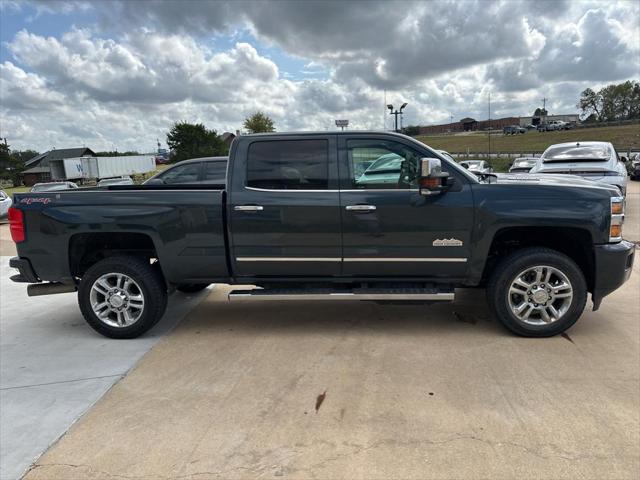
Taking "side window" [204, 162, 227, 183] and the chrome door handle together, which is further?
"side window" [204, 162, 227, 183]

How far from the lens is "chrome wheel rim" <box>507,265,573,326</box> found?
14.3 ft

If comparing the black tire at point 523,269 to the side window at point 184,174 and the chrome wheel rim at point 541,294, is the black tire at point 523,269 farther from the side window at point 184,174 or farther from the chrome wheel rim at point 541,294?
the side window at point 184,174

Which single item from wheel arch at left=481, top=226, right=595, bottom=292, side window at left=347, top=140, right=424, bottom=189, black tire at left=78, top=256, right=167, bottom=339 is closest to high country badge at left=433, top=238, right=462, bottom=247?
wheel arch at left=481, top=226, right=595, bottom=292

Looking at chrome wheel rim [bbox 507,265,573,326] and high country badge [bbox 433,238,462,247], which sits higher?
high country badge [bbox 433,238,462,247]

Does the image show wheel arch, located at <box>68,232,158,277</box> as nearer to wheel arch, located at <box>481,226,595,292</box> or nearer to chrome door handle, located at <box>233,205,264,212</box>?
chrome door handle, located at <box>233,205,264,212</box>

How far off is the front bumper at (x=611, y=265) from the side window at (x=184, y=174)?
6.93 metres

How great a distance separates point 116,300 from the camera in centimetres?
469

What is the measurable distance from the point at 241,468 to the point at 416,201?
262cm

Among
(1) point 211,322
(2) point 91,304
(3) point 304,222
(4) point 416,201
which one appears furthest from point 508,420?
(2) point 91,304

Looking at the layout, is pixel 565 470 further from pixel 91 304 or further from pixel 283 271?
pixel 91 304

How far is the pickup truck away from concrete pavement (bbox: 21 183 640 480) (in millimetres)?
445

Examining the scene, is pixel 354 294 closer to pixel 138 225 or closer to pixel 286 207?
pixel 286 207

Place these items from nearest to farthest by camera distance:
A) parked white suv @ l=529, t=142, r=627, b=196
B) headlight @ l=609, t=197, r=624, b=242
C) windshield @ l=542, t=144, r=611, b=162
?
headlight @ l=609, t=197, r=624, b=242
parked white suv @ l=529, t=142, r=627, b=196
windshield @ l=542, t=144, r=611, b=162

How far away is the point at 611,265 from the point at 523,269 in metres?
0.73
